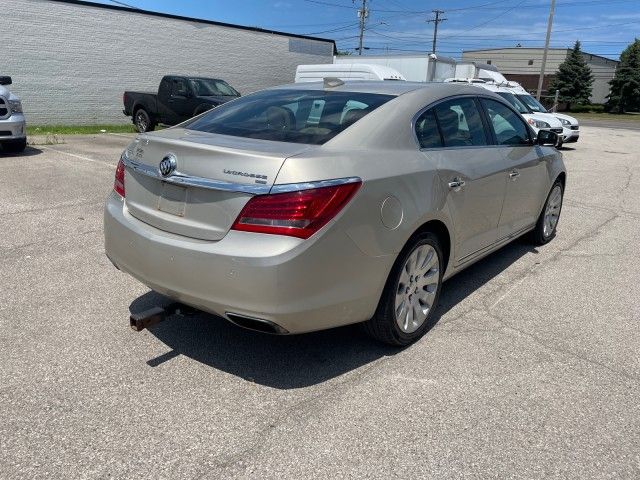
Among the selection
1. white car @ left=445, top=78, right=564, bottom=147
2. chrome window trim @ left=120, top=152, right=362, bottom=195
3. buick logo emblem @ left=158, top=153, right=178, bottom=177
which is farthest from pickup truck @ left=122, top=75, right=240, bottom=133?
chrome window trim @ left=120, top=152, right=362, bottom=195

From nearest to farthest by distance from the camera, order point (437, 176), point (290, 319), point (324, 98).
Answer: point (290, 319) → point (437, 176) → point (324, 98)

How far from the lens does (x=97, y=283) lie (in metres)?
4.38

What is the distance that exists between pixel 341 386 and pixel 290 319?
582 mm

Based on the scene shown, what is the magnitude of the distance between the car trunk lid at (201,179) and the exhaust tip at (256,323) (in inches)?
16.4

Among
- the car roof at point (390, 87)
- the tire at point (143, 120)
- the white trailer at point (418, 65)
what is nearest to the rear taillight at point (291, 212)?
the car roof at point (390, 87)

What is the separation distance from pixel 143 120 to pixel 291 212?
15.3 metres

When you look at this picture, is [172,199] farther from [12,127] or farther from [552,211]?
[12,127]

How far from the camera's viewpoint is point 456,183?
3.68 metres

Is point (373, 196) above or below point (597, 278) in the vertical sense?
above

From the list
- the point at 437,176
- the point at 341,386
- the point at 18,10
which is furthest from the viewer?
the point at 18,10

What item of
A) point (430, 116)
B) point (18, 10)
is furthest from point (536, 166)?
point (18, 10)

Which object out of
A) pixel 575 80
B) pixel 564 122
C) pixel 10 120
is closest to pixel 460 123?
pixel 10 120

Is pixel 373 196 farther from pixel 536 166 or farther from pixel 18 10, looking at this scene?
pixel 18 10

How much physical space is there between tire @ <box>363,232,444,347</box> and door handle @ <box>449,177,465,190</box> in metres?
0.37
